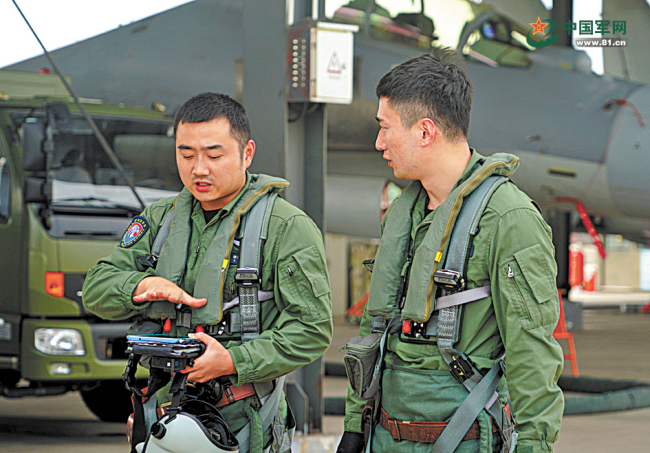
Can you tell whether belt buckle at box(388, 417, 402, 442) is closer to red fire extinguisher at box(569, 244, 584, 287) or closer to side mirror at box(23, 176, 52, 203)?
side mirror at box(23, 176, 52, 203)

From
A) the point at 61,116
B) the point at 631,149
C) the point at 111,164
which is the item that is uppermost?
the point at 61,116

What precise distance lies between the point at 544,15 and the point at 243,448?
9.81 metres

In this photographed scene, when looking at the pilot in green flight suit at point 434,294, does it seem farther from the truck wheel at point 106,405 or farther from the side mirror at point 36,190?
the truck wheel at point 106,405

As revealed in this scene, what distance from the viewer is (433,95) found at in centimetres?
179

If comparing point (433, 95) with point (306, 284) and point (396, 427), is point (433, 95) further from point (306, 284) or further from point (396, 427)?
point (396, 427)

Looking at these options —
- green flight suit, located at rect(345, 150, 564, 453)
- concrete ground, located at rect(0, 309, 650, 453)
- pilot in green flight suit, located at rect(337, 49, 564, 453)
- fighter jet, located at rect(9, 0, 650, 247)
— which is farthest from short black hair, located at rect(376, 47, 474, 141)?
fighter jet, located at rect(9, 0, 650, 247)

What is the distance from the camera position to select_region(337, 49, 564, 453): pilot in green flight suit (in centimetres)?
161

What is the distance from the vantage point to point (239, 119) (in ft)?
6.82

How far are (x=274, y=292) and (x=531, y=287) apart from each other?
2.32 ft

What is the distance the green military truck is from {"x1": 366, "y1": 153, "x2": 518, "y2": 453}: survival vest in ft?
10.7

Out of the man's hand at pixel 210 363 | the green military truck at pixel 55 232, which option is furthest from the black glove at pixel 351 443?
the green military truck at pixel 55 232

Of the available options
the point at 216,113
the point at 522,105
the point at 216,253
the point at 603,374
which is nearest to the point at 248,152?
the point at 216,113

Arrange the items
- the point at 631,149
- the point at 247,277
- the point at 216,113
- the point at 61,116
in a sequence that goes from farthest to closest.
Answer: the point at 631,149
the point at 61,116
the point at 216,113
the point at 247,277

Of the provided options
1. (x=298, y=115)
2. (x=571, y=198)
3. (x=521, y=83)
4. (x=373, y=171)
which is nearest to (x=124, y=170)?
(x=298, y=115)
